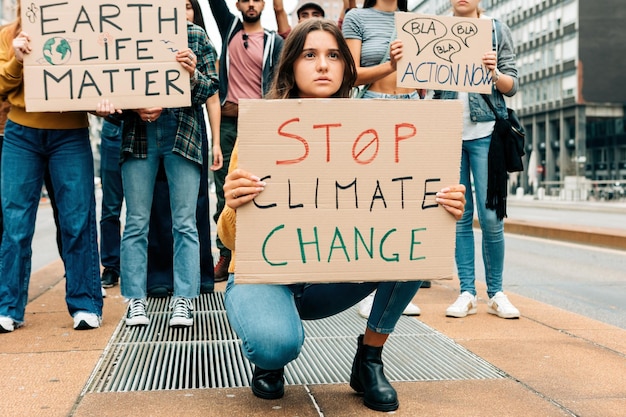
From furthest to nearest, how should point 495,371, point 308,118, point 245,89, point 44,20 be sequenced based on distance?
point 245,89 → point 44,20 → point 495,371 → point 308,118

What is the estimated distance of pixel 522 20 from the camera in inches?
2790

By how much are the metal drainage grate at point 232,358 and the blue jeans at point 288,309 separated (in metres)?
0.37

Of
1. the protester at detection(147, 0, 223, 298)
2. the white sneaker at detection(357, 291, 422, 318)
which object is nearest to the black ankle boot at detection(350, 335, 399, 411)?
the white sneaker at detection(357, 291, 422, 318)

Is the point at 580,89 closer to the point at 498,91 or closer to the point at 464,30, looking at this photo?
the point at 498,91

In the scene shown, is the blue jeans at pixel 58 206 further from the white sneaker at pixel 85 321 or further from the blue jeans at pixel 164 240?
the blue jeans at pixel 164 240

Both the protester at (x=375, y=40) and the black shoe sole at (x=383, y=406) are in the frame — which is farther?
the protester at (x=375, y=40)

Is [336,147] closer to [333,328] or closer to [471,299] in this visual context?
[333,328]

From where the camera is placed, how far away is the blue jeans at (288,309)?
2.56 metres

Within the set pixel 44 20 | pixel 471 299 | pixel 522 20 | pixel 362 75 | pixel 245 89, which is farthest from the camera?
pixel 522 20

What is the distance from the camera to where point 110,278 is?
18.9 feet

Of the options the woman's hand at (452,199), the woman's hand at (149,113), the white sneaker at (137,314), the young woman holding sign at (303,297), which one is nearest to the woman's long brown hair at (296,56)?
the young woman holding sign at (303,297)

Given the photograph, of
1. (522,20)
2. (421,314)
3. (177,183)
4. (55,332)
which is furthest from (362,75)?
(522,20)

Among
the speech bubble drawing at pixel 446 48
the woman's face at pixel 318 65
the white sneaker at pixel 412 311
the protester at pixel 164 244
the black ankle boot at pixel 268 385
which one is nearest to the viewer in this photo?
the black ankle boot at pixel 268 385

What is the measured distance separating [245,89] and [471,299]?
2.18 metres
